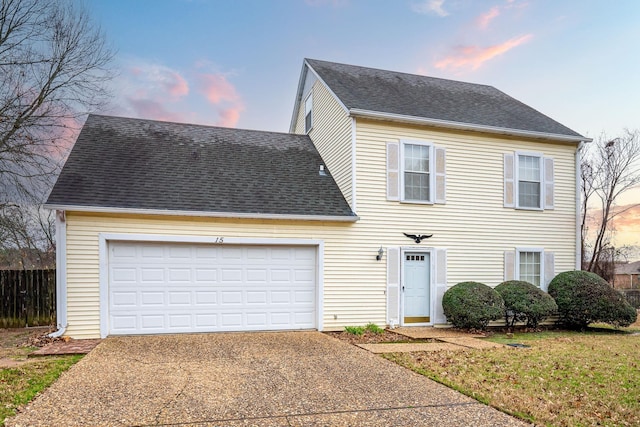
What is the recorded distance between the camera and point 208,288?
9711 millimetres

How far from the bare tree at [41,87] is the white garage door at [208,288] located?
601 cm

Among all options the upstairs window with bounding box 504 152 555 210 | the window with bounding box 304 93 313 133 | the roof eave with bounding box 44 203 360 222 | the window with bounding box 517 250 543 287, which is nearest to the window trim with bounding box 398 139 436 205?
the roof eave with bounding box 44 203 360 222

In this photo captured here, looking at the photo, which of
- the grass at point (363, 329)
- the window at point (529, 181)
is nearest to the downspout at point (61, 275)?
the grass at point (363, 329)

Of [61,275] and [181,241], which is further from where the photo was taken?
[181,241]

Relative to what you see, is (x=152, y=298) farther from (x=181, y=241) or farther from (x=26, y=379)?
(x=26, y=379)

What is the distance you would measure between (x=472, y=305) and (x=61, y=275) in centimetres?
926

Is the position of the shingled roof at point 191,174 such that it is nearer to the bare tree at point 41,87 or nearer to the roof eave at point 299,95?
the bare tree at point 41,87

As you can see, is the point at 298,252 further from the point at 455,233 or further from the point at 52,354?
the point at 52,354

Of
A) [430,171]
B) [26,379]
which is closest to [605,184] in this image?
[430,171]

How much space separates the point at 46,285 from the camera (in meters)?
11.1

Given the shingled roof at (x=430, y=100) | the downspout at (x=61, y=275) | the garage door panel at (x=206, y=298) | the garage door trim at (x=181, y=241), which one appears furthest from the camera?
the shingled roof at (x=430, y=100)

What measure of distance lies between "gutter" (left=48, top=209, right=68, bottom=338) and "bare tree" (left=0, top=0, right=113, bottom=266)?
5.20m

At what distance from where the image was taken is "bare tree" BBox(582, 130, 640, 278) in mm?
21406

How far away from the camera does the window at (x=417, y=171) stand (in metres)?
11.2
